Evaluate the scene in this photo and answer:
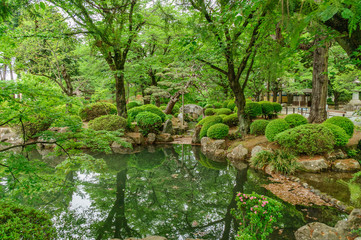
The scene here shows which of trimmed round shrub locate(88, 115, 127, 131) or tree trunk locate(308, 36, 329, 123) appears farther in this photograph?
trimmed round shrub locate(88, 115, 127, 131)

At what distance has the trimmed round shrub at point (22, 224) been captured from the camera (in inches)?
109

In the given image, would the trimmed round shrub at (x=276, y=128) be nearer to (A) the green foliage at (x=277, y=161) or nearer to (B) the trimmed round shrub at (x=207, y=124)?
(A) the green foliage at (x=277, y=161)

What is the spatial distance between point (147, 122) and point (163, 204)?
23.3ft

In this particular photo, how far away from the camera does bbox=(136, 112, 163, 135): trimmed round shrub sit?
11.7 meters

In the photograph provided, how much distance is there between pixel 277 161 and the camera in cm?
670

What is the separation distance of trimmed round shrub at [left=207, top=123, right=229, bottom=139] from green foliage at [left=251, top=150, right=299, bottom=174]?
2.53m

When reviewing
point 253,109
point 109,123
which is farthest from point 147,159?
point 253,109

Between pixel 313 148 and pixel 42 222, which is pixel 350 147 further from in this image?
pixel 42 222

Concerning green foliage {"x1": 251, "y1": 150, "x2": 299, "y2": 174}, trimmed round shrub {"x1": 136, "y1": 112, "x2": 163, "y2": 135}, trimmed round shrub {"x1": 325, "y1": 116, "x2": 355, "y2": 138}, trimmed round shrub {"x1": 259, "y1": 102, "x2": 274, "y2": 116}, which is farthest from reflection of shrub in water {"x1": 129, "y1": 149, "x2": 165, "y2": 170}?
trimmed round shrub {"x1": 325, "y1": 116, "x2": 355, "y2": 138}

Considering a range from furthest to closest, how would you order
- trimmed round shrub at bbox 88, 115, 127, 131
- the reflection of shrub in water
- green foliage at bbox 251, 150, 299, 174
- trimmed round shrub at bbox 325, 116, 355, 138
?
trimmed round shrub at bbox 88, 115, 127, 131 → the reflection of shrub in water → trimmed round shrub at bbox 325, 116, 355, 138 → green foliage at bbox 251, 150, 299, 174

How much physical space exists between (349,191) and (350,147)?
10.1 ft

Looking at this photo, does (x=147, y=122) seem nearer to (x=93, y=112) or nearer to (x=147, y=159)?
(x=147, y=159)

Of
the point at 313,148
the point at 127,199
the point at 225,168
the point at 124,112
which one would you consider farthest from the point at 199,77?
the point at 127,199

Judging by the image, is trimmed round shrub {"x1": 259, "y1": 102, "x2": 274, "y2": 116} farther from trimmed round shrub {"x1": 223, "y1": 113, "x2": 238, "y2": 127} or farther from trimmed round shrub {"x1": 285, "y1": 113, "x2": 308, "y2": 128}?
trimmed round shrub {"x1": 285, "y1": 113, "x2": 308, "y2": 128}
